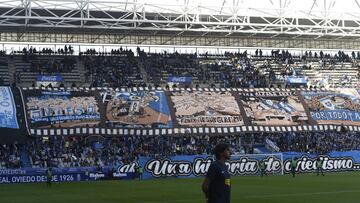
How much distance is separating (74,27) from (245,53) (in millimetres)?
20504

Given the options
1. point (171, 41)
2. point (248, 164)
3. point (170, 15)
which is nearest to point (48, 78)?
point (170, 15)

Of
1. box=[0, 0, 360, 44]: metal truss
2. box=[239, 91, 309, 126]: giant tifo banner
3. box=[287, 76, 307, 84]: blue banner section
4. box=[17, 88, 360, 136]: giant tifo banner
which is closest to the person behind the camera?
box=[17, 88, 360, 136]: giant tifo banner

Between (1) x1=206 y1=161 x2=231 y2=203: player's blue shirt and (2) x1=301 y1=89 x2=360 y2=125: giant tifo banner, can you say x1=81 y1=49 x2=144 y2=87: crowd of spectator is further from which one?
(1) x1=206 y1=161 x2=231 y2=203: player's blue shirt

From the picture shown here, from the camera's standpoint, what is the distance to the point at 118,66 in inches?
2319

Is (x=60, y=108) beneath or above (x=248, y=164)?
above

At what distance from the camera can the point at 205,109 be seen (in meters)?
53.4

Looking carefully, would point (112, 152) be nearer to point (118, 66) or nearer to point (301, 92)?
point (118, 66)

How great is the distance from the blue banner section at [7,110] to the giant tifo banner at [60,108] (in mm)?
1141

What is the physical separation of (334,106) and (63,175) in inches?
1148

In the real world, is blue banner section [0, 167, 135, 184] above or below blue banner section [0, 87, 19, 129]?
below

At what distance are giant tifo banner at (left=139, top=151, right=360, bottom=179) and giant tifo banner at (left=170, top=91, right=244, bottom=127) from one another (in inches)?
361

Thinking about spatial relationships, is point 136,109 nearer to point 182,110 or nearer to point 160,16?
point 182,110

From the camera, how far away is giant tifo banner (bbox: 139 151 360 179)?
42.1m

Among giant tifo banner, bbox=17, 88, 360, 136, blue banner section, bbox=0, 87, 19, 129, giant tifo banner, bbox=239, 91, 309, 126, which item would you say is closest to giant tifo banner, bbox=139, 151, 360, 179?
giant tifo banner, bbox=17, 88, 360, 136
